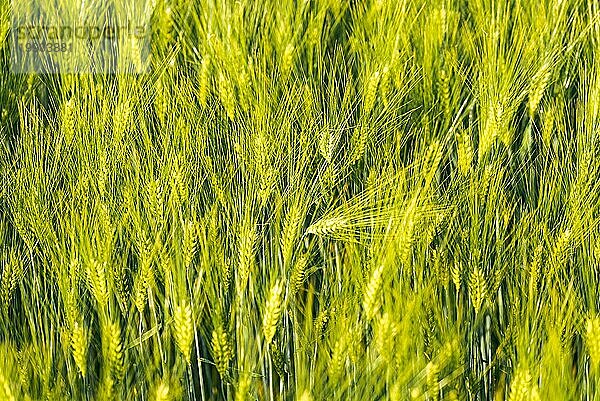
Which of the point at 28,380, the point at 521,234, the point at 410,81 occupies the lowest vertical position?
the point at 28,380

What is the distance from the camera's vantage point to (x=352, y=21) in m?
1.34

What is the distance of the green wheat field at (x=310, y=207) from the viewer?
102 centimetres

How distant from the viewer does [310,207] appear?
44.5 inches

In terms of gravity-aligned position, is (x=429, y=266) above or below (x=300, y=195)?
below

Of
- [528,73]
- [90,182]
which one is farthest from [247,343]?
[528,73]

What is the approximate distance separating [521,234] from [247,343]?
0.40 m

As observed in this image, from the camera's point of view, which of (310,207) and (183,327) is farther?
(310,207)

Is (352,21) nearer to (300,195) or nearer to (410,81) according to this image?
(410,81)

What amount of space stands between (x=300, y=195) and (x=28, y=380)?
40 cm

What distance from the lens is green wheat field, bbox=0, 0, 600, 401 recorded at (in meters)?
1.02

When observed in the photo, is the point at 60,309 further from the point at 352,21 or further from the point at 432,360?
the point at 352,21

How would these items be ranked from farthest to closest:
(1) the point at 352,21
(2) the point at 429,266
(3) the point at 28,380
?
(1) the point at 352,21
(2) the point at 429,266
(3) the point at 28,380

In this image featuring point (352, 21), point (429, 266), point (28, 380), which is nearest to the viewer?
point (28, 380)

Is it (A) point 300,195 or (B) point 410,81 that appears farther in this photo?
(B) point 410,81
